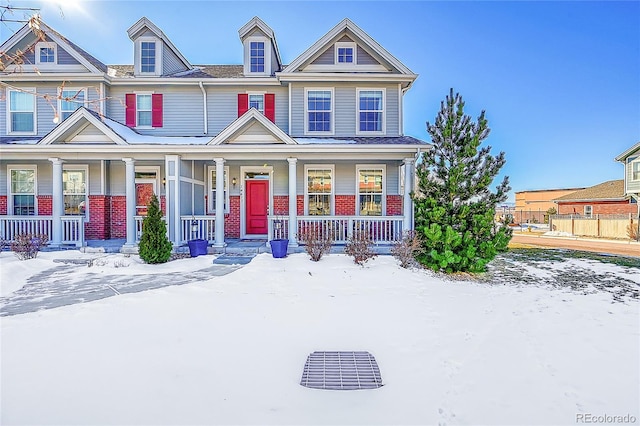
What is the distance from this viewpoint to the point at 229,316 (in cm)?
503

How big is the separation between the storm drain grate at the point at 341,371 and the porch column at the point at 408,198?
22.5 ft

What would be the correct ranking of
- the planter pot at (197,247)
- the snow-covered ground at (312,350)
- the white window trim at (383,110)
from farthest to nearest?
1. the white window trim at (383,110)
2. the planter pot at (197,247)
3. the snow-covered ground at (312,350)

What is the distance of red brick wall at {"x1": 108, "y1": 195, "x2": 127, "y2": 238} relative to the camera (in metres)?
12.7

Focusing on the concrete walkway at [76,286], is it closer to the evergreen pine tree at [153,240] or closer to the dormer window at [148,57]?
the evergreen pine tree at [153,240]

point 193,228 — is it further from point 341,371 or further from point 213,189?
point 341,371

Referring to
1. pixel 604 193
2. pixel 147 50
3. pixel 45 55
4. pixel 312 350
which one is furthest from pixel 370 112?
pixel 604 193

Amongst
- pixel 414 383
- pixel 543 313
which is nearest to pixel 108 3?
pixel 414 383

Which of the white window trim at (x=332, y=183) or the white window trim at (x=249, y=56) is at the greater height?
the white window trim at (x=249, y=56)

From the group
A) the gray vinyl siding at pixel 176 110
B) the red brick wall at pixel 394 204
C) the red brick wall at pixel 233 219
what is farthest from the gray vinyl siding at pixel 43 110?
the red brick wall at pixel 394 204

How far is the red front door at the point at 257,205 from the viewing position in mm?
12828

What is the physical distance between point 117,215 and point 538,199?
55016mm

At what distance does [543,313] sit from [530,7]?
11.8 m

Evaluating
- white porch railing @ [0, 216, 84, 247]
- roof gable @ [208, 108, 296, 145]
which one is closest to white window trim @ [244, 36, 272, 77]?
roof gable @ [208, 108, 296, 145]

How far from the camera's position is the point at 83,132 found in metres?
10.5
